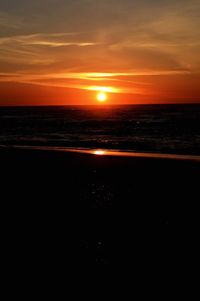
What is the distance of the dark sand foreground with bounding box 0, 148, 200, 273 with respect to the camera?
525 centimetres

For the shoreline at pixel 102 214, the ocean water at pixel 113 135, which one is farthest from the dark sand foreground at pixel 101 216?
the ocean water at pixel 113 135

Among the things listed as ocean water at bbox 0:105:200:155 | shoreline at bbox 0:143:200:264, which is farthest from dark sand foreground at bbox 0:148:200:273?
ocean water at bbox 0:105:200:155

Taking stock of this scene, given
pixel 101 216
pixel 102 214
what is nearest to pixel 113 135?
pixel 102 214

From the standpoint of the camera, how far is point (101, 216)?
7332 mm

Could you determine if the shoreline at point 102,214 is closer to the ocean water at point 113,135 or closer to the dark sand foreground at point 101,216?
the dark sand foreground at point 101,216

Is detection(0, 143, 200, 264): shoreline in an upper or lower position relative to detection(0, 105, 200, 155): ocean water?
upper

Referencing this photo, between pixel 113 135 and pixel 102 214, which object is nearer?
pixel 102 214

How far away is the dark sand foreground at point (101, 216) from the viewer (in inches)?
207

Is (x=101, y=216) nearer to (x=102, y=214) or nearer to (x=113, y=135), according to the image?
(x=102, y=214)

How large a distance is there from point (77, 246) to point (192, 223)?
234 cm

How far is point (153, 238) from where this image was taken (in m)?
6.01

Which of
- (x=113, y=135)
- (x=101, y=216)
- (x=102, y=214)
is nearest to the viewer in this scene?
(x=101, y=216)

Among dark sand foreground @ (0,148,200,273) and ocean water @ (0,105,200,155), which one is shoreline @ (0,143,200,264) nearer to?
dark sand foreground @ (0,148,200,273)

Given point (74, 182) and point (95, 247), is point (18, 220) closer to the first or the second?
point (95, 247)
